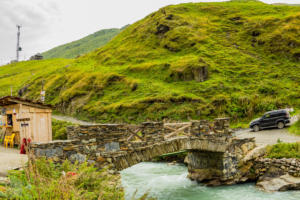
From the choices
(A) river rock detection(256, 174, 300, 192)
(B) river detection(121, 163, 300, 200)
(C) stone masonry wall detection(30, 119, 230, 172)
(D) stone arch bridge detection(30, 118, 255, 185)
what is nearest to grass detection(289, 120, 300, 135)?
(D) stone arch bridge detection(30, 118, 255, 185)

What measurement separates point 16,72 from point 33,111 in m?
80.5

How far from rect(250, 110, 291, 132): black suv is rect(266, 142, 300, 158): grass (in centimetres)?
639

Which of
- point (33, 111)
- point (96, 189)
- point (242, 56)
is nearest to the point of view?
point (96, 189)

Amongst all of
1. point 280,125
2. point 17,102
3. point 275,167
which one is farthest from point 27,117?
point 280,125

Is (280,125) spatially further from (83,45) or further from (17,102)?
(83,45)

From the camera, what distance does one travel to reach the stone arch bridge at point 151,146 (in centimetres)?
956

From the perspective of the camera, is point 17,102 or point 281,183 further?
point 17,102

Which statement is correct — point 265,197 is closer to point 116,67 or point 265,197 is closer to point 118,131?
point 118,131

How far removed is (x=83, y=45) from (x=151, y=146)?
516 ft

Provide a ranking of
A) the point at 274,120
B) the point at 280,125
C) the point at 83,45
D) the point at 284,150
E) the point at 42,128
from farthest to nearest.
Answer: the point at 83,45
the point at 274,120
the point at 280,125
the point at 42,128
the point at 284,150

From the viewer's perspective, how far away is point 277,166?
552 inches

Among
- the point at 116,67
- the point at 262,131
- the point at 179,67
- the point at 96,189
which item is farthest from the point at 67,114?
the point at 96,189

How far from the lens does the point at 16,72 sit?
8556 cm

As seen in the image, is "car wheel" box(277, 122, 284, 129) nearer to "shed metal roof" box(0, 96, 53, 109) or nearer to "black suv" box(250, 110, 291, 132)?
"black suv" box(250, 110, 291, 132)
